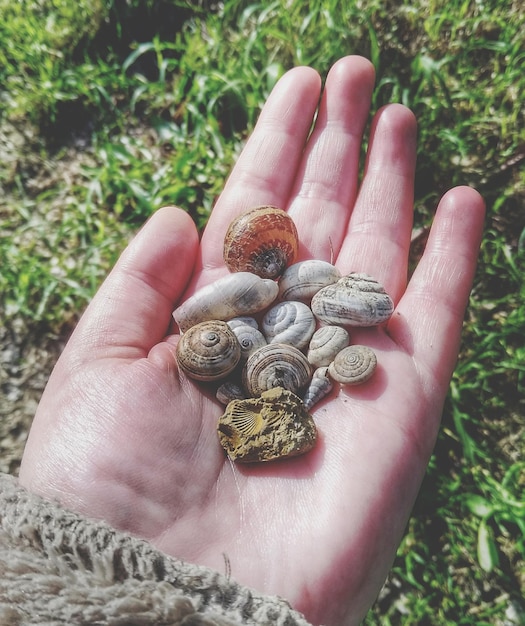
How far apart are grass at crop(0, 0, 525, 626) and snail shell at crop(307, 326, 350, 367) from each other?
3.16ft

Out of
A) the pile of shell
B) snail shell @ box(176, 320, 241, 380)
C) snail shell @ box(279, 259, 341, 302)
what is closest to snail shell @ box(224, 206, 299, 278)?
the pile of shell

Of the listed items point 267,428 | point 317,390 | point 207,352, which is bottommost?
point 267,428

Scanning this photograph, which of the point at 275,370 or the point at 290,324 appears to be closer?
the point at 275,370

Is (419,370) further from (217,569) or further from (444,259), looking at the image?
(217,569)

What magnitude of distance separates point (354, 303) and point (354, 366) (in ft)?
1.07

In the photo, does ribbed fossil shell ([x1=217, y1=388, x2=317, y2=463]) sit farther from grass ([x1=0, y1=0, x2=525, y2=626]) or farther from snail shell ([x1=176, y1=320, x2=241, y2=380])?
grass ([x1=0, y1=0, x2=525, y2=626])

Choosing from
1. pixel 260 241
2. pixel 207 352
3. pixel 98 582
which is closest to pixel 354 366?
pixel 207 352

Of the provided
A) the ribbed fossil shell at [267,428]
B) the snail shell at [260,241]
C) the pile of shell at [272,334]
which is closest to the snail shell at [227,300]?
the pile of shell at [272,334]

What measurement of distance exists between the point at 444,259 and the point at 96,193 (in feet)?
8.29

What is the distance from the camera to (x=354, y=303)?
2.85 m

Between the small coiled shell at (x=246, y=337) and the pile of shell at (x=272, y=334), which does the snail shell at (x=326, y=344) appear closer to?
the pile of shell at (x=272, y=334)

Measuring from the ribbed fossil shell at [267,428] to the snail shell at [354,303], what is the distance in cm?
49

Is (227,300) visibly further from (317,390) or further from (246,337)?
(317,390)

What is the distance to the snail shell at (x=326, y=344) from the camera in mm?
2881
